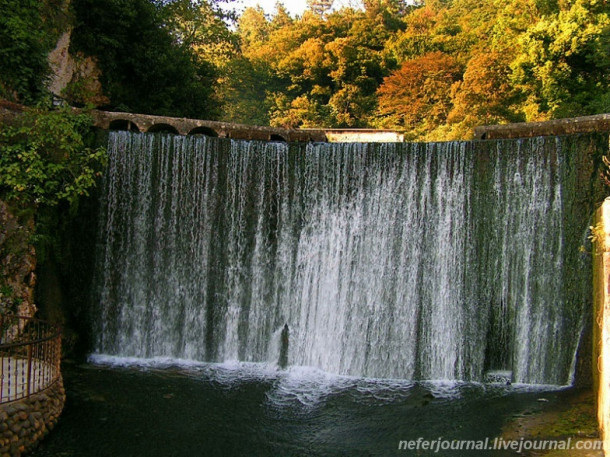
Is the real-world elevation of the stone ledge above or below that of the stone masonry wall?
above

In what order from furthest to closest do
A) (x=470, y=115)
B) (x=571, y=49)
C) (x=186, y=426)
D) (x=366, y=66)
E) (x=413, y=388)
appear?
(x=366, y=66), (x=470, y=115), (x=571, y=49), (x=413, y=388), (x=186, y=426)

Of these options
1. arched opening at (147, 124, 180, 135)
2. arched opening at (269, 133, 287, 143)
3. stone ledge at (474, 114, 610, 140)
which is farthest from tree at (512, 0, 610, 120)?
arched opening at (147, 124, 180, 135)

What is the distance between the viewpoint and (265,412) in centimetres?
867

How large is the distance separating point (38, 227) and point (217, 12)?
14.1m

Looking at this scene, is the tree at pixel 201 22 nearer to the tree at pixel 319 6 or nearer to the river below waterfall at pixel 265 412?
the river below waterfall at pixel 265 412

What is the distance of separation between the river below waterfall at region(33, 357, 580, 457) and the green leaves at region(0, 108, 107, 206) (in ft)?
11.0

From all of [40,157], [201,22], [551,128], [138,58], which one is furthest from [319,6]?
[40,157]

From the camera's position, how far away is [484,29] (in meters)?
27.8

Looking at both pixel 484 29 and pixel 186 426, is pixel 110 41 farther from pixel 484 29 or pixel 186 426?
pixel 484 29

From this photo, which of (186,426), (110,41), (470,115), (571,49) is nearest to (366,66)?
(470,115)

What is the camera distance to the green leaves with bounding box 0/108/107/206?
9.23 metres

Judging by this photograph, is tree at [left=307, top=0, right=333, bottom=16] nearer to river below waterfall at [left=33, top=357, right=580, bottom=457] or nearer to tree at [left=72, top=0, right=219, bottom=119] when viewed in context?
tree at [left=72, top=0, right=219, bottom=119]

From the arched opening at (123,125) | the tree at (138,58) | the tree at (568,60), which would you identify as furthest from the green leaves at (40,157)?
the tree at (568,60)

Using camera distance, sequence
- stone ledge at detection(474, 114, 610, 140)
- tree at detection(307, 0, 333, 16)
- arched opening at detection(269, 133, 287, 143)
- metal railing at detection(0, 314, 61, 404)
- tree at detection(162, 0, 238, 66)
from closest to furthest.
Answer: metal railing at detection(0, 314, 61, 404)
stone ledge at detection(474, 114, 610, 140)
arched opening at detection(269, 133, 287, 143)
tree at detection(162, 0, 238, 66)
tree at detection(307, 0, 333, 16)
